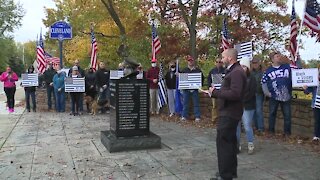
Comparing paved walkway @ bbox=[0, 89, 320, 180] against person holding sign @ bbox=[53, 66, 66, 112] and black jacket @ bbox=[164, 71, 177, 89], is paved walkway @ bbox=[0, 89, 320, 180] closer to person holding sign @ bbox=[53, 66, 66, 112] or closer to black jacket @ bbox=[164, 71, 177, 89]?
black jacket @ bbox=[164, 71, 177, 89]

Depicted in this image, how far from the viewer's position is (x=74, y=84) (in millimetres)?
14086

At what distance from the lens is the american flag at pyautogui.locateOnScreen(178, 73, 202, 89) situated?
1181 cm

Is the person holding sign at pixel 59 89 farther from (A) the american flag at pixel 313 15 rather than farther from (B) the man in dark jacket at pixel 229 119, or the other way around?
(B) the man in dark jacket at pixel 229 119

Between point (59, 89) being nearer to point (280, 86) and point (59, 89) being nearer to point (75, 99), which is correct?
point (75, 99)

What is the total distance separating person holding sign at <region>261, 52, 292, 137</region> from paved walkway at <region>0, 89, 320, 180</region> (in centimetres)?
77

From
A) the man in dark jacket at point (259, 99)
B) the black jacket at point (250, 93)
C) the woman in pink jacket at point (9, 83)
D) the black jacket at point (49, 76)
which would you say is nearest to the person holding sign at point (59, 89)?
the black jacket at point (49, 76)

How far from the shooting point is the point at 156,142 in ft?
26.3

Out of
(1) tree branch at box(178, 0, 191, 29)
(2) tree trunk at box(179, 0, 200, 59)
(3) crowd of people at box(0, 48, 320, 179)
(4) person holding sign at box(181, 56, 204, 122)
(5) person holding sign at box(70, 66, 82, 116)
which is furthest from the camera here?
(1) tree branch at box(178, 0, 191, 29)

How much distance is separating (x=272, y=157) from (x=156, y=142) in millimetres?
2335

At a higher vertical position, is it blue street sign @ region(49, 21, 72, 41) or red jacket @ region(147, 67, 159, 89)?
blue street sign @ region(49, 21, 72, 41)

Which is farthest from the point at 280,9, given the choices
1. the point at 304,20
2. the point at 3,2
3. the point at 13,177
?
the point at 3,2

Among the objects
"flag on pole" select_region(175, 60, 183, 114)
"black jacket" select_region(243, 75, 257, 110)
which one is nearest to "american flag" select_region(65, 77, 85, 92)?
"flag on pole" select_region(175, 60, 183, 114)

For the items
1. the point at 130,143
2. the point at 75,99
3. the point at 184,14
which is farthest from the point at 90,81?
the point at 130,143

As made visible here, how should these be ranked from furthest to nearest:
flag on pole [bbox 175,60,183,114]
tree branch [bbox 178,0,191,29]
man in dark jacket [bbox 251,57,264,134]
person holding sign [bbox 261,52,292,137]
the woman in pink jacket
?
the woman in pink jacket < tree branch [bbox 178,0,191,29] < flag on pole [bbox 175,60,183,114] < man in dark jacket [bbox 251,57,264,134] < person holding sign [bbox 261,52,292,137]
